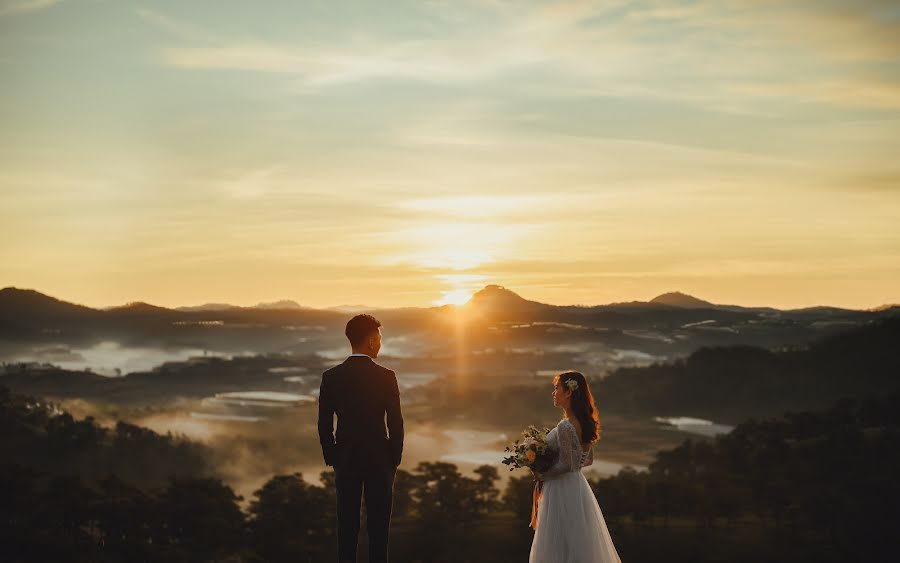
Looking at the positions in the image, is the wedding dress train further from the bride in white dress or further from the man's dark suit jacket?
the man's dark suit jacket

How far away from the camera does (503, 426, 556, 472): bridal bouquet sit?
1271 cm

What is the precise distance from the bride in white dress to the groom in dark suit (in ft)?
9.31

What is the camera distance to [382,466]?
1066 cm

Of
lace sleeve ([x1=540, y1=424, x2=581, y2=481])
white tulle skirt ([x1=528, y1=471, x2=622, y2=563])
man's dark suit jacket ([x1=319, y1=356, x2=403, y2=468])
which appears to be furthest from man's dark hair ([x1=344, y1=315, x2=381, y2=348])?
white tulle skirt ([x1=528, y1=471, x2=622, y2=563])

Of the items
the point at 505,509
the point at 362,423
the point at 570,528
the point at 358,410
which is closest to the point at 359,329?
the point at 358,410

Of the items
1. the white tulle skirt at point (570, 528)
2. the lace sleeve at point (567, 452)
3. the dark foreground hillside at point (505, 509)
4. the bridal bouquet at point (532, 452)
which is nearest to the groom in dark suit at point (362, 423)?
the bridal bouquet at point (532, 452)

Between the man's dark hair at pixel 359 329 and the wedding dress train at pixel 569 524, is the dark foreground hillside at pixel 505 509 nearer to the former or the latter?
the wedding dress train at pixel 569 524

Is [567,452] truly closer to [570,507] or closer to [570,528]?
[570,507]

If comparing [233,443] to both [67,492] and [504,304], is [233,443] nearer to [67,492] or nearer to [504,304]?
[504,304]

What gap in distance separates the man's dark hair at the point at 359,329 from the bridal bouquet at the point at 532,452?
3112 mm

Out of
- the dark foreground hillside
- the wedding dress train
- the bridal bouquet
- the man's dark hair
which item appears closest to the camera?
the man's dark hair

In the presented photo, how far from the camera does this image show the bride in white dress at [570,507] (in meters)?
→ 12.6

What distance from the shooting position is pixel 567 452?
41.8ft

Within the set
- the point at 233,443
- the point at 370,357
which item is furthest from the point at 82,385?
the point at 370,357
